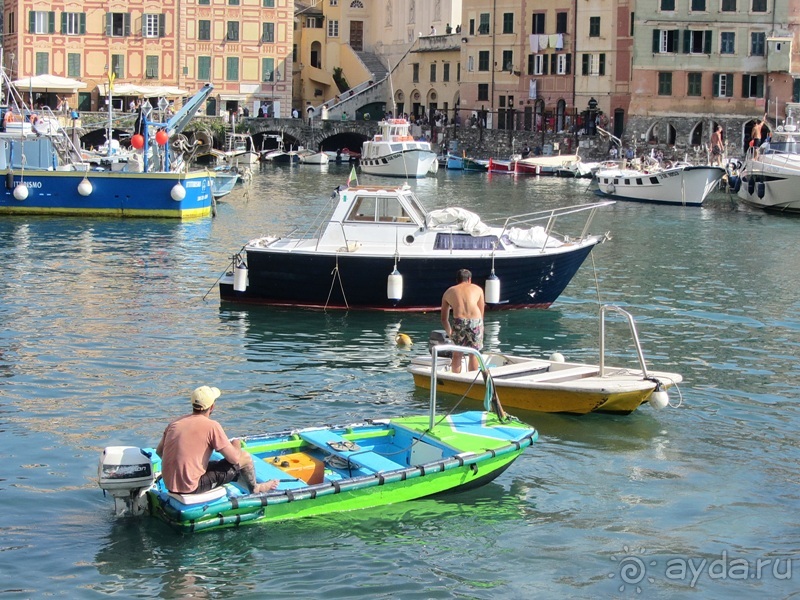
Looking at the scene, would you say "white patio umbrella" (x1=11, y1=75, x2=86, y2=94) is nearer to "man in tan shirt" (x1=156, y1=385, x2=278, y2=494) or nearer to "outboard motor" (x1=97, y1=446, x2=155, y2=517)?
"outboard motor" (x1=97, y1=446, x2=155, y2=517)

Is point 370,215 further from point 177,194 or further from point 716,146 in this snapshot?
point 716,146

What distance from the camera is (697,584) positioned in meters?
12.3

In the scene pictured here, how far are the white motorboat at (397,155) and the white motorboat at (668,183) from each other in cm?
1578

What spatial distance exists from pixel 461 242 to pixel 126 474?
12365 millimetres

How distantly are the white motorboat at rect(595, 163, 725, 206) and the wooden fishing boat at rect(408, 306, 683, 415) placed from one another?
3707cm

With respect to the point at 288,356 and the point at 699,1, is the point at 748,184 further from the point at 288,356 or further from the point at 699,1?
the point at 288,356

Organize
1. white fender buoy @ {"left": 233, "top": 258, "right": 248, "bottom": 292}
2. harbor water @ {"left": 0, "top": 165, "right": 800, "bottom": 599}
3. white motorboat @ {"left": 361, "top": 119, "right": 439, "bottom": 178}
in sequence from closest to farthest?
1. harbor water @ {"left": 0, "top": 165, "right": 800, "bottom": 599}
2. white fender buoy @ {"left": 233, "top": 258, "right": 248, "bottom": 292}
3. white motorboat @ {"left": 361, "top": 119, "right": 439, "bottom": 178}

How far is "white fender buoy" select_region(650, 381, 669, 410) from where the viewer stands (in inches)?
663

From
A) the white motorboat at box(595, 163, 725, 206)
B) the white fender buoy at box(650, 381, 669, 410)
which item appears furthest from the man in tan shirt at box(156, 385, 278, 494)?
the white motorboat at box(595, 163, 725, 206)

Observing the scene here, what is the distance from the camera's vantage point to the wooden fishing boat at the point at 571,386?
55.6ft

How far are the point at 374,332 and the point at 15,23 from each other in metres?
67.5

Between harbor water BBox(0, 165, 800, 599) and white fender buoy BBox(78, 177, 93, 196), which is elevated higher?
white fender buoy BBox(78, 177, 93, 196)

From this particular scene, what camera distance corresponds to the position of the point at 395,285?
2373 centimetres

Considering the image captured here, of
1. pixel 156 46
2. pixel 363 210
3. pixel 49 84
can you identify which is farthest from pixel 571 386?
pixel 156 46
